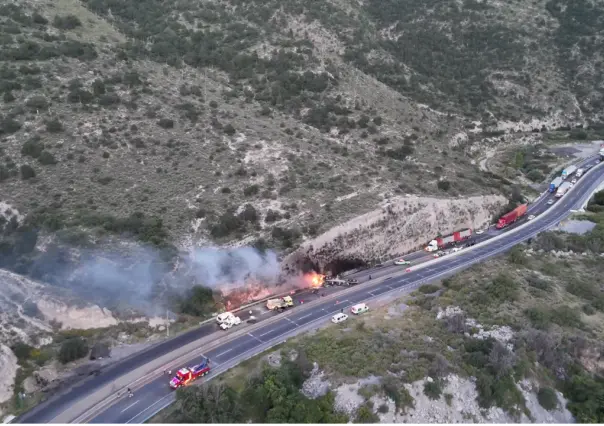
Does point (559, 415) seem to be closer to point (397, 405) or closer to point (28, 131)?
point (397, 405)

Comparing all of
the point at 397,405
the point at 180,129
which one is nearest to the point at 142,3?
the point at 180,129

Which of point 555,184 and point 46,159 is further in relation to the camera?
point 555,184

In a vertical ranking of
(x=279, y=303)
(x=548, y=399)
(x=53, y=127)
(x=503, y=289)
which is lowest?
(x=548, y=399)

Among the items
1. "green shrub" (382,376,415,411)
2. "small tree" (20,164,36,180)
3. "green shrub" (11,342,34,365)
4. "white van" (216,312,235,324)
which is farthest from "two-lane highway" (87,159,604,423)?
"small tree" (20,164,36,180)

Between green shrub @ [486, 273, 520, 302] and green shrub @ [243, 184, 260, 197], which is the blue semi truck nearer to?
green shrub @ [486, 273, 520, 302]

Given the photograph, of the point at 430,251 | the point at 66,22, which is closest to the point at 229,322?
the point at 430,251

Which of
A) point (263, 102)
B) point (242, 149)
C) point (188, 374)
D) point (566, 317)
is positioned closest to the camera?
point (188, 374)

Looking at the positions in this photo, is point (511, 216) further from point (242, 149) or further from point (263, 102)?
point (263, 102)

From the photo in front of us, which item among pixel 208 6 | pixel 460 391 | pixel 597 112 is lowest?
pixel 460 391

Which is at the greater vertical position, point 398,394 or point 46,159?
point 46,159
